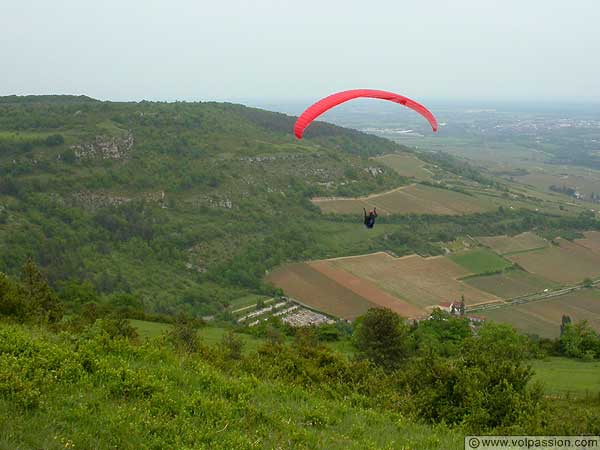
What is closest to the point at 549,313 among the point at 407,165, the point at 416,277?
the point at 416,277

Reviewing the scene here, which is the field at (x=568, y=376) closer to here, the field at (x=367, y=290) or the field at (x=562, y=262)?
the field at (x=367, y=290)

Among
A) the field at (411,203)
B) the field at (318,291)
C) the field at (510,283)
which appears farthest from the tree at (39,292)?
the field at (411,203)

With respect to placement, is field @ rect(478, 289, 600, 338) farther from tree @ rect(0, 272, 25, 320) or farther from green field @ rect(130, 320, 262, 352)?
tree @ rect(0, 272, 25, 320)

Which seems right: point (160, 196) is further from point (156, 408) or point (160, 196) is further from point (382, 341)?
point (156, 408)

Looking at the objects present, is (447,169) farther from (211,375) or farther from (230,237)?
(211,375)

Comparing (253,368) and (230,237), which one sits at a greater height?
(253,368)

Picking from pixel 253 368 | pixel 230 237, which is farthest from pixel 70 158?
pixel 253 368
